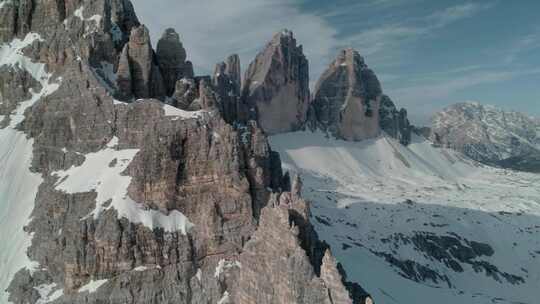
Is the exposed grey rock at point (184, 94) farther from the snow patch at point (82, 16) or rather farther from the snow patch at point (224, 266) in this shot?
the snow patch at point (224, 266)

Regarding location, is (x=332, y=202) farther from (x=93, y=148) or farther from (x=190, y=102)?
(x=93, y=148)

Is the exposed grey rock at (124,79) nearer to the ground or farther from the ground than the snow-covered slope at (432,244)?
farther from the ground

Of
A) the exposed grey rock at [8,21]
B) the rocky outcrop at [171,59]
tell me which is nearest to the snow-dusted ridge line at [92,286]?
the rocky outcrop at [171,59]

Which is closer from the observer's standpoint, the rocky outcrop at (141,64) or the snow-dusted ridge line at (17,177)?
the snow-dusted ridge line at (17,177)

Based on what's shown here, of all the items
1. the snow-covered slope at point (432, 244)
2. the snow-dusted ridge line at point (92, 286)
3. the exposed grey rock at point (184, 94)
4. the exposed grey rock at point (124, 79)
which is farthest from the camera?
the snow-covered slope at point (432, 244)

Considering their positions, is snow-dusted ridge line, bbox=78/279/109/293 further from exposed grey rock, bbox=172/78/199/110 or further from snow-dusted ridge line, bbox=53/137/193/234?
exposed grey rock, bbox=172/78/199/110
